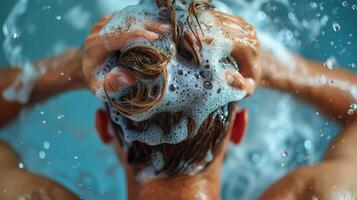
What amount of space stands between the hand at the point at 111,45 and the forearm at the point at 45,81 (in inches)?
7.2

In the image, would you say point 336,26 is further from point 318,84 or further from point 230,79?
point 230,79

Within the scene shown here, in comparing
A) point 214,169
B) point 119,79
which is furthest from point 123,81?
point 214,169

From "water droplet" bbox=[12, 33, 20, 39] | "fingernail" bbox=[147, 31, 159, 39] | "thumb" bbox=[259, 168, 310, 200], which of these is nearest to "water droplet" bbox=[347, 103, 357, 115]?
"thumb" bbox=[259, 168, 310, 200]

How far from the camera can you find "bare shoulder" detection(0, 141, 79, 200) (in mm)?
993

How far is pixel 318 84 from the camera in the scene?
1.24 m

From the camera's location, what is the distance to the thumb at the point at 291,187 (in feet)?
3.29

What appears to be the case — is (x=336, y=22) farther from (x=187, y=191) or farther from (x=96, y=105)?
(x=187, y=191)

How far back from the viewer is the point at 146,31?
0.93 m

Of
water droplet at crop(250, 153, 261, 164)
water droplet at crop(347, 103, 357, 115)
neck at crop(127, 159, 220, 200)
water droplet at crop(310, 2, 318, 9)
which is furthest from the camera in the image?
water droplet at crop(310, 2, 318, 9)

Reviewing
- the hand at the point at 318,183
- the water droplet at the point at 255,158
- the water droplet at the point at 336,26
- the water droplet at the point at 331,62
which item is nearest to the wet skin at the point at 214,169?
the hand at the point at 318,183

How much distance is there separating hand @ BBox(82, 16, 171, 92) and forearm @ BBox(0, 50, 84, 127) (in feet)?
0.60

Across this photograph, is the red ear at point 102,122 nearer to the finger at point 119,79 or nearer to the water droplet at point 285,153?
the finger at point 119,79

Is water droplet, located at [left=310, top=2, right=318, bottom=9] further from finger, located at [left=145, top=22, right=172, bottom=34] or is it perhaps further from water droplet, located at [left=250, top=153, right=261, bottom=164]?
finger, located at [left=145, top=22, right=172, bottom=34]

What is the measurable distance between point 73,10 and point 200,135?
0.74 metres
